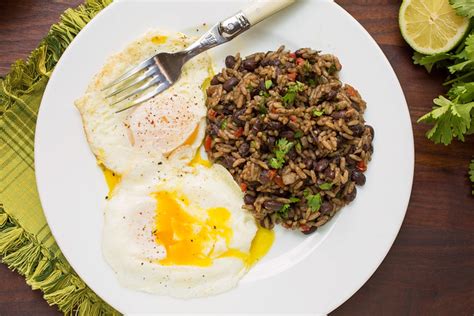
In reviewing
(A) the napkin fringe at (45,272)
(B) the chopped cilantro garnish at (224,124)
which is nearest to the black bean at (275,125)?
(B) the chopped cilantro garnish at (224,124)

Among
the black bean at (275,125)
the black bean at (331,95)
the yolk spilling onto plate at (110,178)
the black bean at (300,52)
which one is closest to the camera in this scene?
the black bean at (275,125)

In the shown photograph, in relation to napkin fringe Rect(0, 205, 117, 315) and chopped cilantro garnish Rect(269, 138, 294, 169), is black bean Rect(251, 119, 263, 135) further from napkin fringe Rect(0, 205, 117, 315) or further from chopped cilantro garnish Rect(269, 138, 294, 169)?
napkin fringe Rect(0, 205, 117, 315)

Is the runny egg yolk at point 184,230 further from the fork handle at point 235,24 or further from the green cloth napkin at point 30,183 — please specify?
the fork handle at point 235,24

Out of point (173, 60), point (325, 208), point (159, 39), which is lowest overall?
point (325, 208)

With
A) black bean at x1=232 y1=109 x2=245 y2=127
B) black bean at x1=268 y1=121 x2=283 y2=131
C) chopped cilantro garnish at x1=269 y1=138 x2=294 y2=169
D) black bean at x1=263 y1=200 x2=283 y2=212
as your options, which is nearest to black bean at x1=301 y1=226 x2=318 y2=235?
black bean at x1=263 y1=200 x2=283 y2=212

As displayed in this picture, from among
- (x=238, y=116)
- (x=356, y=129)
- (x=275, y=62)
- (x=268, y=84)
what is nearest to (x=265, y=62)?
(x=275, y=62)

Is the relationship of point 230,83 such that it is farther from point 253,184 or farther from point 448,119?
point 448,119
